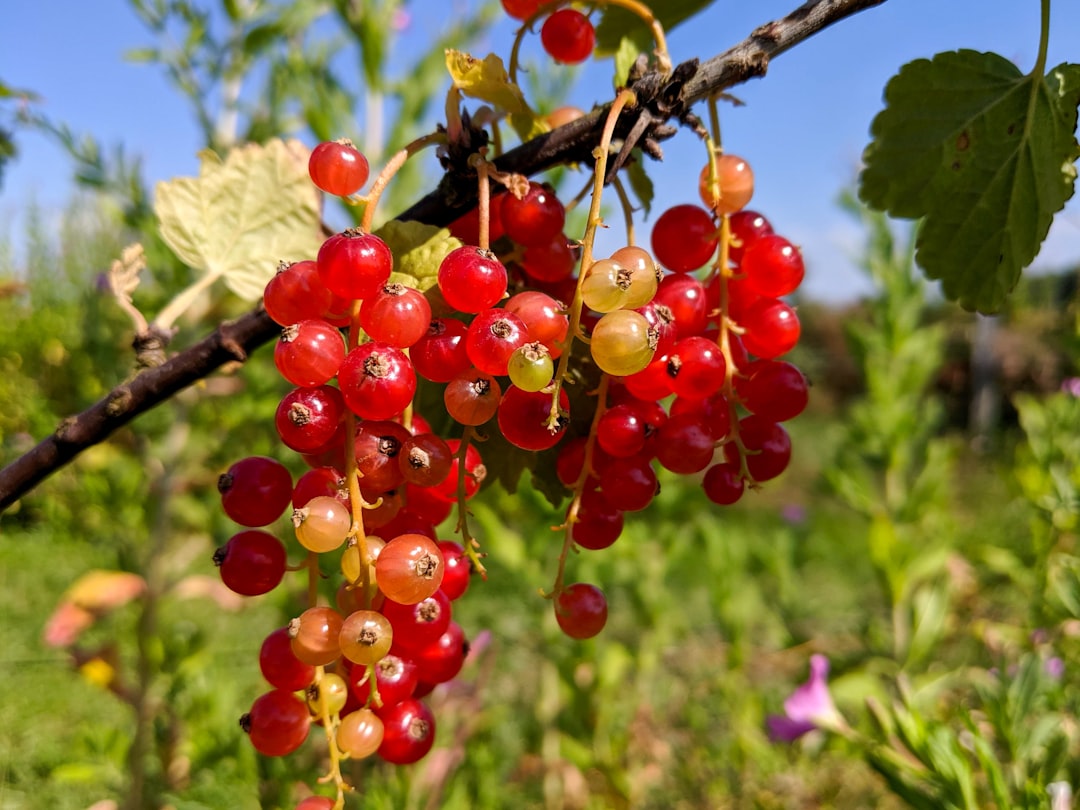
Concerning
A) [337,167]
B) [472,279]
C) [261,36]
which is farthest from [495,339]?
[261,36]

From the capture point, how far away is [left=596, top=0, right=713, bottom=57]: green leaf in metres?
0.61

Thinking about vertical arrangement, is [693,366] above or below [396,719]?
above

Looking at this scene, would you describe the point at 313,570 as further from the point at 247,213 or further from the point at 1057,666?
the point at 1057,666

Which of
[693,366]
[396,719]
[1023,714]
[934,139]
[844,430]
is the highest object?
[844,430]

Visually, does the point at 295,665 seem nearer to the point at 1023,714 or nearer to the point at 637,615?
the point at 1023,714

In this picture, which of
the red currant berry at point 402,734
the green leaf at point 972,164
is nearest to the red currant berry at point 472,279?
the red currant berry at point 402,734

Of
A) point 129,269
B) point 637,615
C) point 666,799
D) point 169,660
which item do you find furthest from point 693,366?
point 666,799

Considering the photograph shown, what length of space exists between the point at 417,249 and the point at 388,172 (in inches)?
2.0

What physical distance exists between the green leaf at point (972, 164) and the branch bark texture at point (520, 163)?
0.41 ft

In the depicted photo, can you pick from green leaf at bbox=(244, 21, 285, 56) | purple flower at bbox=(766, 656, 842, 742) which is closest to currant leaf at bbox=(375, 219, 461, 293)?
purple flower at bbox=(766, 656, 842, 742)

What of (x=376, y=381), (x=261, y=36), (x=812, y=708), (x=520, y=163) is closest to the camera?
(x=376, y=381)

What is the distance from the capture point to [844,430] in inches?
69.8

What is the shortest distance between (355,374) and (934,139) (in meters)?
0.47

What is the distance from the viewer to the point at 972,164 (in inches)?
21.6
